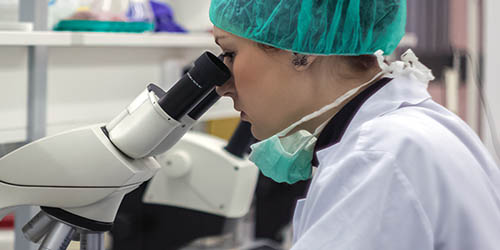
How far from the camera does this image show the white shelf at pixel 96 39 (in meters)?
1.14

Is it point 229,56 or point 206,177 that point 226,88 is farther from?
point 206,177

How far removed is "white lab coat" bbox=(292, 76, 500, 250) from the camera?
812mm

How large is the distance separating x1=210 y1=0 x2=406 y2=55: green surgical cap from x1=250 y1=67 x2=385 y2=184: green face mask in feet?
0.43

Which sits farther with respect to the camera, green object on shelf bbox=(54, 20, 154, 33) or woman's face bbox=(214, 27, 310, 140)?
green object on shelf bbox=(54, 20, 154, 33)

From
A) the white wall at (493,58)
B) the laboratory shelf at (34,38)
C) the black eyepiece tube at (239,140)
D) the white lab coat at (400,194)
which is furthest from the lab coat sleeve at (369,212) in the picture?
the white wall at (493,58)

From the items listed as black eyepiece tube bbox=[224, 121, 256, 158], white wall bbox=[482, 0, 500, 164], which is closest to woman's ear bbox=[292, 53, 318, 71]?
black eyepiece tube bbox=[224, 121, 256, 158]

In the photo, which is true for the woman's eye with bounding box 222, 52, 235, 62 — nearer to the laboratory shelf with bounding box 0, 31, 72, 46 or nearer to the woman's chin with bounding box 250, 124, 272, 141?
the woman's chin with bounding box 250, 124, 272, 141

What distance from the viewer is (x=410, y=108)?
0.95 m

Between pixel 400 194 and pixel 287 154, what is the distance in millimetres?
282

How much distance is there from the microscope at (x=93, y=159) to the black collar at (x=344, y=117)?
18 centimetres

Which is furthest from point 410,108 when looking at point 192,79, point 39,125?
point 39,125

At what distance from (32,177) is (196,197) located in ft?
2.22

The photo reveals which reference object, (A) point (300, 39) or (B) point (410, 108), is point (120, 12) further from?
(B) point (410, 108)

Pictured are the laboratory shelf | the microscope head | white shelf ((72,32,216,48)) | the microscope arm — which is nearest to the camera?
the microscope head
